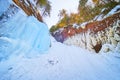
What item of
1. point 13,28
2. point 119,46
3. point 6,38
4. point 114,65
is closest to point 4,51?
point 6,38

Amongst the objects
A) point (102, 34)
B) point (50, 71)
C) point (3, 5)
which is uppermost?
point (3, 5)

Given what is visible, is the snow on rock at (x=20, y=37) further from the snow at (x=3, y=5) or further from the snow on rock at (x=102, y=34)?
the snow on rock at (x=102, y=34)

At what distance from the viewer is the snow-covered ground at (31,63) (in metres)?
4.79

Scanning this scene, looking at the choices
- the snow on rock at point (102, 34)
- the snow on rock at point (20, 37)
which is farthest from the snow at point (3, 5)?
the snow on rock at point (102, 34)

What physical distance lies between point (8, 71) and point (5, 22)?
263 centimetres

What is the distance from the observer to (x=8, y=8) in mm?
6828

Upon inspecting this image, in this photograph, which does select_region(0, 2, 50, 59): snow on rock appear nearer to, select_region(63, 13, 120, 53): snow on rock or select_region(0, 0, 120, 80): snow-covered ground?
select_region(0, 0, 120, 80): snow-covered ground

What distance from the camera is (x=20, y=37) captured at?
6.91 m

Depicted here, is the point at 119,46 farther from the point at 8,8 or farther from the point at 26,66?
the point at 8,8

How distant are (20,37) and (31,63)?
1.65 meters

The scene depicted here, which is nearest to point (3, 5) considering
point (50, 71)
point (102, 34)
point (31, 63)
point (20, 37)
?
point (20, 37)

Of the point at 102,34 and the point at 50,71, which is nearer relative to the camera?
the point at 50,71

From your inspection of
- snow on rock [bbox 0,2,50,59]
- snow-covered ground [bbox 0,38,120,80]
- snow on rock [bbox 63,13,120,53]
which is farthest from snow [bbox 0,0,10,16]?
snow on rock [bbox 63,13,120,53]

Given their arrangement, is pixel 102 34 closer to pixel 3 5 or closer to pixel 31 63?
pixel 31 63
